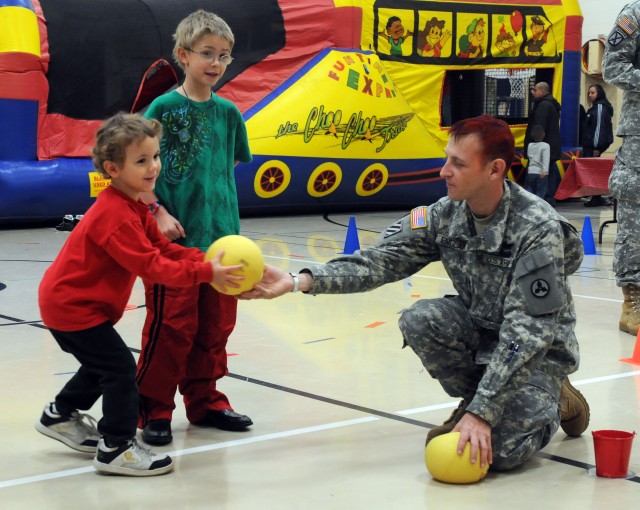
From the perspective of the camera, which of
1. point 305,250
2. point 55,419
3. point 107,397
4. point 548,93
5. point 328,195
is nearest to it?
point 107,397

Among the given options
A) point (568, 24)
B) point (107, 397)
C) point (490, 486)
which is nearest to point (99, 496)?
point (107, 397)

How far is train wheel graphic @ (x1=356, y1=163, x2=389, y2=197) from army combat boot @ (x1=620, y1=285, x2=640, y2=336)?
7.72 m

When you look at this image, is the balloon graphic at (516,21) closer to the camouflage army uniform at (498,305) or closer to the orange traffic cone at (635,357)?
the orange traffic cone at (635,357)

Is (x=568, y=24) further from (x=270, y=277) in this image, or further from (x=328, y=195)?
(x=270, y=277)

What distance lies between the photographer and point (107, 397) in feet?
11.4

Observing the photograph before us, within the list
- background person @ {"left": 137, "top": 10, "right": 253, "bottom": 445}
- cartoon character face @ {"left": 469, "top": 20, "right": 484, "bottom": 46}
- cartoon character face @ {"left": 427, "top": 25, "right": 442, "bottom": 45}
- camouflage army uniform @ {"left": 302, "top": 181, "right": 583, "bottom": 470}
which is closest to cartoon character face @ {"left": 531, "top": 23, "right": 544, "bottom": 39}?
cartoon character face @ {"left": 469, "top": 20, "right": 484, "bottom": 46}

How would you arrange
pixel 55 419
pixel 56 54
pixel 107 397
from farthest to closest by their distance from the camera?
pixel 56 54 < pixel 55 419 < pixel 107 397

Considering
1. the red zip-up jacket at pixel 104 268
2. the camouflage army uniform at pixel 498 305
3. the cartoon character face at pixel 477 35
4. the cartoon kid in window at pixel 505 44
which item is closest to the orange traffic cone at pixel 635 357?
the camouflage army uniform at pixel 498 305

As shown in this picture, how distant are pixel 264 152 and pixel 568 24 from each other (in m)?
5.78

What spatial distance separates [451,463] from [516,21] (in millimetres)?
12444

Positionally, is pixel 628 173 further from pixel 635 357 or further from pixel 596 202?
pixel 596 202

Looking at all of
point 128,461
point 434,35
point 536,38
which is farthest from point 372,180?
point 128,461

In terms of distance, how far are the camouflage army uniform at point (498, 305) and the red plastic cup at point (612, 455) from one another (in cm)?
23

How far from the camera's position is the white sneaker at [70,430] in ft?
12.2
